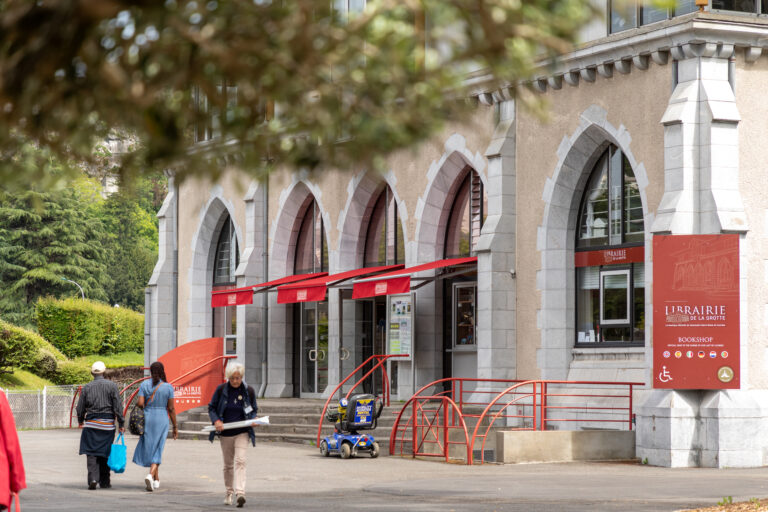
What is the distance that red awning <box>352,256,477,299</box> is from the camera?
22.1m

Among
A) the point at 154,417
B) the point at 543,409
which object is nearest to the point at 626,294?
the point at 543,409

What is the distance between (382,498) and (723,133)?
8.11m

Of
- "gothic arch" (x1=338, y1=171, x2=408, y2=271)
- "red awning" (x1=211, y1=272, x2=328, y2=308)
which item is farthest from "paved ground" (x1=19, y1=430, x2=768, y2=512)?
"red awning" (x1=211, y1=272, x2=328, y2=308)

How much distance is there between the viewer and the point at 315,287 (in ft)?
82.6

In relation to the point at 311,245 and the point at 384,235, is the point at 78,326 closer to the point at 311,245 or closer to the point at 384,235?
the point at 311,245

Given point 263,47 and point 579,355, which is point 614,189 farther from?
point 263,47

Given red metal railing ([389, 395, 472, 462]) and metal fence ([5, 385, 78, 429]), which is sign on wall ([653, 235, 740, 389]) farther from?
metal fence ([5, 385, 78, 429])

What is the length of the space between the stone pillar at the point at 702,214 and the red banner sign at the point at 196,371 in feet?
33.7

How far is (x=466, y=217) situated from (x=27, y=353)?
17.3 metres

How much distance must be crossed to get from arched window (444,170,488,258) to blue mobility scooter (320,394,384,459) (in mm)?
5667

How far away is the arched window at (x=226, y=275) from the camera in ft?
104

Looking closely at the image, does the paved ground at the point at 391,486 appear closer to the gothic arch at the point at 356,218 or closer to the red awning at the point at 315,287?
Result: the red awning at the point at 315,287

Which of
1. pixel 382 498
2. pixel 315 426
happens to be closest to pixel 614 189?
pixel 315 426

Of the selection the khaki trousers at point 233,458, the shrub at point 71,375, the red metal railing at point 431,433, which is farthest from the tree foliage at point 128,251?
the khaki trousers at point 233,458
